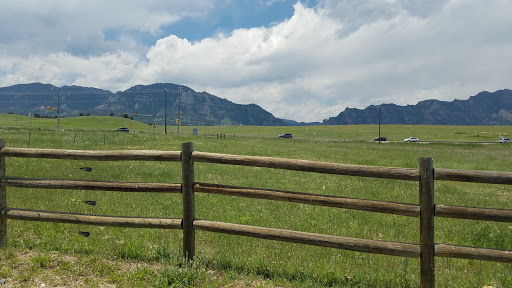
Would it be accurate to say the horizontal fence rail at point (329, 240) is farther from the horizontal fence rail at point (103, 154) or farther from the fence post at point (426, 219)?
the horizontal fence rail at point (103, 154)

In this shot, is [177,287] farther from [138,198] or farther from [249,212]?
[138,198]

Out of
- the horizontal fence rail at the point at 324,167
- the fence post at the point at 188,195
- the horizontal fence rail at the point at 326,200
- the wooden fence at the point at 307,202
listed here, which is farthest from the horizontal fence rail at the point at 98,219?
the horizontal fence rail at the point at 324,167

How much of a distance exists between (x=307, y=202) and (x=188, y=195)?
7.22ft

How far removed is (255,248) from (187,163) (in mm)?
2899

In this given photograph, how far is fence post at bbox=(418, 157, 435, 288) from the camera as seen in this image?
571cm

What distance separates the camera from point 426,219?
18.9 ft

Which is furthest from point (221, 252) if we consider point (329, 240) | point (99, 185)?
point (99, 185)

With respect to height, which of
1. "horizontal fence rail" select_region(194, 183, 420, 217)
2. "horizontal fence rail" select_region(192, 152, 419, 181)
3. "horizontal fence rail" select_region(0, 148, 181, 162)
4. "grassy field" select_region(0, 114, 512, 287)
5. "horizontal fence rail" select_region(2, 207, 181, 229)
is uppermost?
"horizontal fence rail" select_region(0, 148, 181, 162)

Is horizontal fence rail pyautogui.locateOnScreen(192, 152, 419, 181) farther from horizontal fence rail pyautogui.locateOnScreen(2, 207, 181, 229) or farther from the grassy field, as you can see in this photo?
the grassy field

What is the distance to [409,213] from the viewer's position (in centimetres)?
590

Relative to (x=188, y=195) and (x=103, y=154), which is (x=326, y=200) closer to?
(x=188, y=195)

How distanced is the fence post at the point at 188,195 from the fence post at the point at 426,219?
3.96 meters

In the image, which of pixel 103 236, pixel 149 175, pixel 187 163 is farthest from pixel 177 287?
pixel 149 175

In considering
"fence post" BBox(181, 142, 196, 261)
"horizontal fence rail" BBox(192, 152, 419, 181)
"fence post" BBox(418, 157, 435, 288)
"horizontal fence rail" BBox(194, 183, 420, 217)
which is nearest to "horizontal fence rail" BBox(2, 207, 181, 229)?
"fence post" BBox(181, 142, 196, 261)
